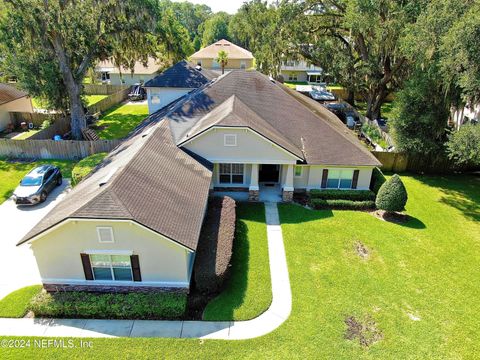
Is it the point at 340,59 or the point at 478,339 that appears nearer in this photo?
the point at 478,339

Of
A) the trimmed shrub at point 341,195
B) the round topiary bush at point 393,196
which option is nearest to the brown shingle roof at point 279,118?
the trimmed shrub at point 341,195

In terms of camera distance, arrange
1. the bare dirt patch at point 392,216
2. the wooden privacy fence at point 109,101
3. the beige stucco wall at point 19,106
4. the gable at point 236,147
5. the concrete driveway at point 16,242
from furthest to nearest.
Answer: the wooden privacy fence at point 109,101 → the beige stucco wall at point 19,106 → the bare dirt patch at point 392,216 → the gable at point 236,147 → the concrete driveway at point 16,242

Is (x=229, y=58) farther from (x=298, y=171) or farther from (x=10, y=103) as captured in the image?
(x=298, y=171)

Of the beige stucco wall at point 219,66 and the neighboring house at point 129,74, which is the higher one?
the beige stucco wall at point 219,66

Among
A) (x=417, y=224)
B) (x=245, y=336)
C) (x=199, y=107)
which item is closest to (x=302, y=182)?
(x=417, y=224)

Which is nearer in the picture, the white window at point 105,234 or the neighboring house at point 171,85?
the white window at point 105,234

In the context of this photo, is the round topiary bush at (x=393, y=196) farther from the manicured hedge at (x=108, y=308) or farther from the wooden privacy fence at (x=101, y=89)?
the wooden privacy fence at (x=101, y=89)

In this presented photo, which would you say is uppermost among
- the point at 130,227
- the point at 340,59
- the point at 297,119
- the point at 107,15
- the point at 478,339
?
the point at 107,15

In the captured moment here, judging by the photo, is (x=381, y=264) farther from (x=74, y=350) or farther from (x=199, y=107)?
(x=199, y=107)
